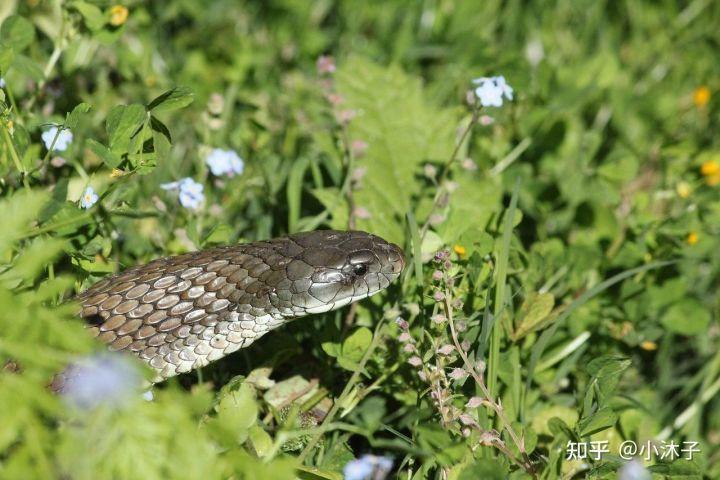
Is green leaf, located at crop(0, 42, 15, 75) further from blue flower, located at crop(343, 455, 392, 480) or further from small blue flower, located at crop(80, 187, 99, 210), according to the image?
blue flower, located at crop(343, 455, 392, 480)

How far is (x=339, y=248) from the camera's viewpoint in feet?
10.7

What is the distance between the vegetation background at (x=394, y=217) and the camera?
2471mm

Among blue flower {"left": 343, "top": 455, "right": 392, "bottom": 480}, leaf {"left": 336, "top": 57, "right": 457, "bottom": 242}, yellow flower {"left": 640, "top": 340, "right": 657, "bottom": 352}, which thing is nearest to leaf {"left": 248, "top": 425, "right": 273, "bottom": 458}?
blue flower {"left": 343, "top": 455, "right": 392, "bottom": 480}

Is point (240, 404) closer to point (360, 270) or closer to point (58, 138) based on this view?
point (360, 270)

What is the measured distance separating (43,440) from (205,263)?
1348 mm

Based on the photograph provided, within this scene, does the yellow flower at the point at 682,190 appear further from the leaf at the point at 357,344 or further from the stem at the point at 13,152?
the stem at the point at 13,152

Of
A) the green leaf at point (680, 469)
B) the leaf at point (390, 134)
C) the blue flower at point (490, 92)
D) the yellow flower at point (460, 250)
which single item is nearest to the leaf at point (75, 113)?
the leaf at point (390, 134)

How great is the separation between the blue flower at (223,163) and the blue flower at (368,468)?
1.66m

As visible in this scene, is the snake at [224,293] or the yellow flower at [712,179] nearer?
the snake at [224,293]

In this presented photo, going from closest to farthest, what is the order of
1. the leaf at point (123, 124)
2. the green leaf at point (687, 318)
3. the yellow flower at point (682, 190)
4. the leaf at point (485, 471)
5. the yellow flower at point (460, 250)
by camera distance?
the leaf at point (485, 471) < the leaf at point (123, 124) < the yellow flower at point (460, 250) < the green leaf at point (687, 318) < the yellow flower at point (682, 190)

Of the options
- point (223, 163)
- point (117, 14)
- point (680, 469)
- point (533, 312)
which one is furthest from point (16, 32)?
point (680, 469)

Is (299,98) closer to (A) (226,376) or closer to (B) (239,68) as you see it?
(B) (239,68)

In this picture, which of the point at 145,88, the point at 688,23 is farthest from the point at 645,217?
the point at 145,88

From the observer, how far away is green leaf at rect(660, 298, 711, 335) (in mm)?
3842
